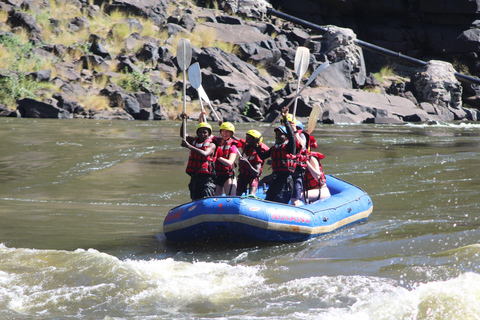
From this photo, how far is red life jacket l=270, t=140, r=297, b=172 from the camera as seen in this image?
5.47 meters

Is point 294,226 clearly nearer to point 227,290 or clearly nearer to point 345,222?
point 345,222

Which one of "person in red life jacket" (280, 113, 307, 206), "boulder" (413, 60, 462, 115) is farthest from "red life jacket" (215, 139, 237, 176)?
"boulder" (413, 60, 462, 115)

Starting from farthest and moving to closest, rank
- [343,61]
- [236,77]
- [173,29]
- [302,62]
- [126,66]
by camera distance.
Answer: [173,29], [343,61], [236,77], [126,66], [302,62]

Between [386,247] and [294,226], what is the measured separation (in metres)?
0.86

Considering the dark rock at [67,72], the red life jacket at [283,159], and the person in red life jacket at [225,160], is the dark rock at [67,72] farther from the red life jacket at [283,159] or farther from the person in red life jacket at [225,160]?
the red life jacket at [283,159]

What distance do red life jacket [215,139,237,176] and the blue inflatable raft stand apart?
785 millimetres

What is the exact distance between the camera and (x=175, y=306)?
3.59m

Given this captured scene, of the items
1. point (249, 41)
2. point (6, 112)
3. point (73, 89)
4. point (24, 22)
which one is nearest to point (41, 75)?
point (73, 89)

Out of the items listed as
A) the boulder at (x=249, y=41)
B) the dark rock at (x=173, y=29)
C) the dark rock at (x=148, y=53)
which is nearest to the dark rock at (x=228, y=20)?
the boulder at (x=249, y=41)

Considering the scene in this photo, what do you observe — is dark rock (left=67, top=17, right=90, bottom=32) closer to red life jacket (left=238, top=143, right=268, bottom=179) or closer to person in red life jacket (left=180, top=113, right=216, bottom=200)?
red life jacket (left=238, top=143, right=268, bottom=179)

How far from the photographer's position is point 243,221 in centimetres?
477

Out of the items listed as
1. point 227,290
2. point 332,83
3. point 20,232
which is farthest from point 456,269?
point 332,83

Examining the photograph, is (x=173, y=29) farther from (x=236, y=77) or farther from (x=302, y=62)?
(x=302, y=62)

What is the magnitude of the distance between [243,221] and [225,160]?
93cm
